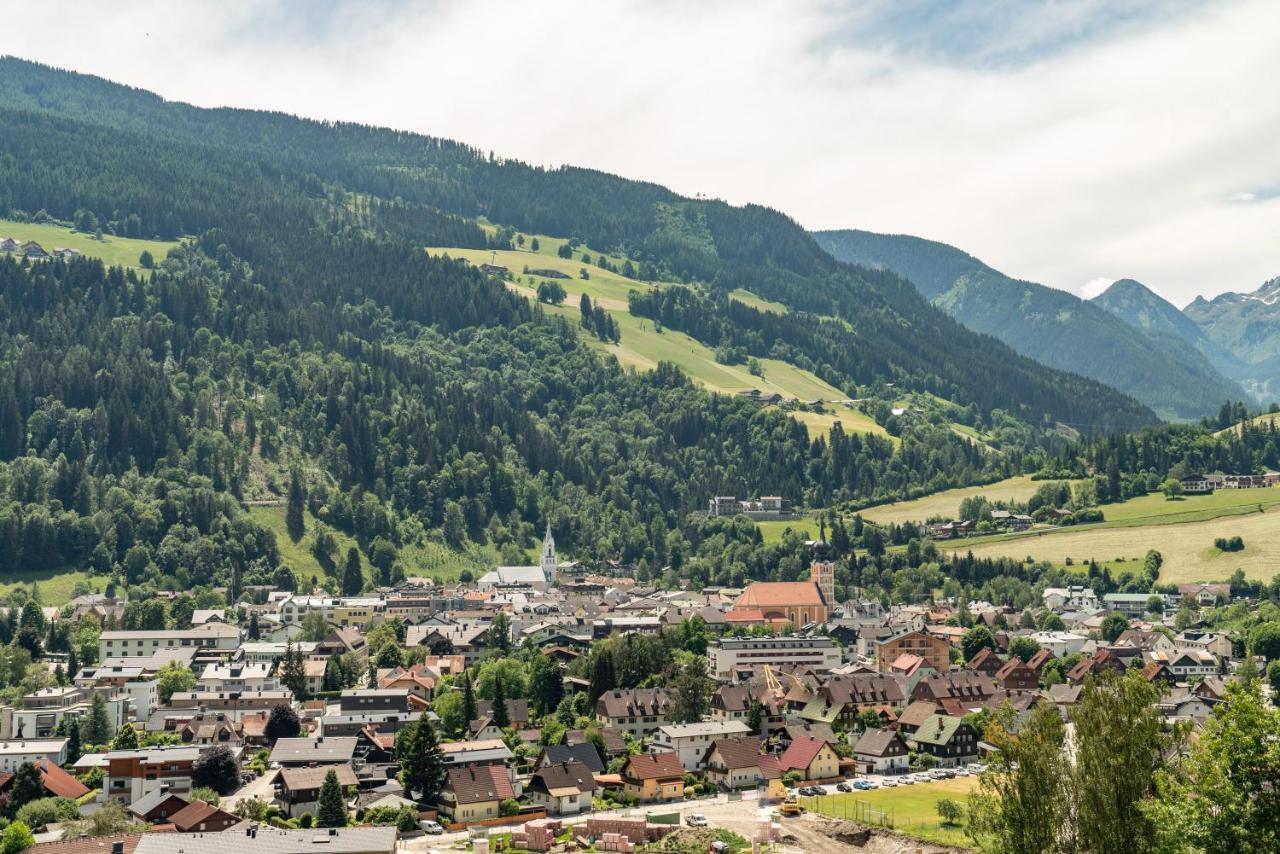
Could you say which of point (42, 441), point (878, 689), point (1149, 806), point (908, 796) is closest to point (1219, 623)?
point (878, 689)

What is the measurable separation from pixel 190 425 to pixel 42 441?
1748cm

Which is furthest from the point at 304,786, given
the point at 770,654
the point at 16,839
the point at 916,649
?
the point at 916,649

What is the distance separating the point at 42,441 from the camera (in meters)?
182

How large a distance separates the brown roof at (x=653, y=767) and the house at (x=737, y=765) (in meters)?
2.45

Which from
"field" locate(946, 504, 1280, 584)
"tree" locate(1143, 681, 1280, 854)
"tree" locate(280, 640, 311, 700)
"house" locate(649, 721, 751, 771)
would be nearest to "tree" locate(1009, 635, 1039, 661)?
"field" locate(946, 504, 1280, 584)

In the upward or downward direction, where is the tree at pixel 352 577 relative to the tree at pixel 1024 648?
upward

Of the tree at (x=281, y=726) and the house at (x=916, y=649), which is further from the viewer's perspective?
the house at (x=916, y=649)

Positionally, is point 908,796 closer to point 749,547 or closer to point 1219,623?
point 1219,623

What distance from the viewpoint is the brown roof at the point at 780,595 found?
505 feet

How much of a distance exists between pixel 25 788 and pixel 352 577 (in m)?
80.3

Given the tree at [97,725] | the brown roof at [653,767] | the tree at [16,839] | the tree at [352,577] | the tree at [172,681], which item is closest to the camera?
the tree at [16,839]

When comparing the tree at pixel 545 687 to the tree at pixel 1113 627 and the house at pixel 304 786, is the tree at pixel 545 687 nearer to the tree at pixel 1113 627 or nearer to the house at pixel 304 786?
the house at pixel 304 786

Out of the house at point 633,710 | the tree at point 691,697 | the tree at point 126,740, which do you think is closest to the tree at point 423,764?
the house at point 633,710

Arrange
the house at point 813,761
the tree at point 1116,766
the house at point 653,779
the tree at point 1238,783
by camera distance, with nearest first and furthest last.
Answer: the tree at point 1238,783
the tree at point 1116,766
the house at point 653,779
the house at point 813,761
